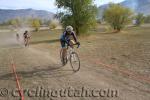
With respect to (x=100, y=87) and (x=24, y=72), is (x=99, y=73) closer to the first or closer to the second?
(x=100, y=87)

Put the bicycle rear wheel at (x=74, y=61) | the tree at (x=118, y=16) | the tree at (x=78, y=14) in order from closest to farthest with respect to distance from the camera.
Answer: the bicycle rear wheel at (x=74, y=61) → the tree at (x=78, y=14) → the tree at (x=118, y=16)

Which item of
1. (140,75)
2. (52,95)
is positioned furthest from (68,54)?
(52,95)

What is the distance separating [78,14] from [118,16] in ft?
74.1

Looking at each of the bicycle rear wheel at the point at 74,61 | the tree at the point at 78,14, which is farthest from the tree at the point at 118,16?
the bicycle rear wheel at the point at 74,61

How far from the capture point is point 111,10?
65.6 meters

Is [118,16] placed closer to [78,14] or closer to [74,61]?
[78,14]

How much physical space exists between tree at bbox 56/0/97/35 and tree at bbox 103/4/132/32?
816 inches

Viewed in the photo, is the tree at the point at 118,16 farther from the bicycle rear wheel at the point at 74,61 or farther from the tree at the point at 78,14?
the bicycle rear wheel at the point at 74,61

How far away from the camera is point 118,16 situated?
209 feet

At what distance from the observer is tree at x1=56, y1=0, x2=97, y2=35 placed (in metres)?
43.6

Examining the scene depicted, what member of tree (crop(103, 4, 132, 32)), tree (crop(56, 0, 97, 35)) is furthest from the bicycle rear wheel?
tree (crop(103, 4, 132, 32))

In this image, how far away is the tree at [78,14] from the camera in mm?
43562

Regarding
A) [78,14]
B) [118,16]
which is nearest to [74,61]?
[78,14]

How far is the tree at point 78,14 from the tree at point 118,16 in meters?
20.7
